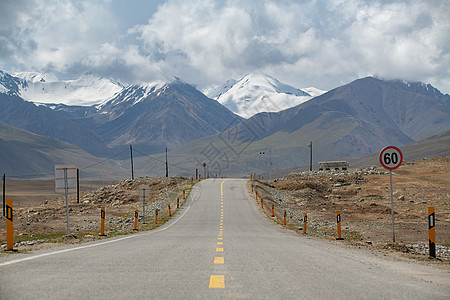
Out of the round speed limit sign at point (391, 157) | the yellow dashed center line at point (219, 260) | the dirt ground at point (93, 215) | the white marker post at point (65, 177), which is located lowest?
the dirt ground at point (93, 215)

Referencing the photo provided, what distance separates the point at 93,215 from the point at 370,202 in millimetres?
26646

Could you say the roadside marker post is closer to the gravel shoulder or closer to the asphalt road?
the gravel shoulder

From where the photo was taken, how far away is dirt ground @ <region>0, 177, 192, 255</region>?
72.8 ft

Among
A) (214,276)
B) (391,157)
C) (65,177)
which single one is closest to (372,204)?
(391,157)

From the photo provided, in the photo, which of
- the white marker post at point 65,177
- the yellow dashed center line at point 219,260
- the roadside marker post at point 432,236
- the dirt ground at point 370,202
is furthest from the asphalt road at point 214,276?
the white marker post at point 65,177

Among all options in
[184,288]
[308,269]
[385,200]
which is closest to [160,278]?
[184,288]

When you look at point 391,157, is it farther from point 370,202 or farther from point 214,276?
point 370,202

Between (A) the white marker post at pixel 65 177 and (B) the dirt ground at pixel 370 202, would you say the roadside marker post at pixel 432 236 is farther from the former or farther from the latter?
(A) the white marker post at pixel 65 177

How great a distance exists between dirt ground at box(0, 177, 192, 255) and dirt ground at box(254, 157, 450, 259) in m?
10.0

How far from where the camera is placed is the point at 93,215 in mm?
38406

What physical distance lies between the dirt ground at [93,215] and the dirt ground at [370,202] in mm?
10021

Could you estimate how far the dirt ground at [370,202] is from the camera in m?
24.1

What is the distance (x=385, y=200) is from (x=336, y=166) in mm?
43734

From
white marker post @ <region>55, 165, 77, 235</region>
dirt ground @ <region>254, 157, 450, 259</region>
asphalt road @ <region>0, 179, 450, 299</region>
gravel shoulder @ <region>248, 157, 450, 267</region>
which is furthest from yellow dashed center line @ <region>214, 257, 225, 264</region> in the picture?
white marker post @ <region>55, 165, 77, 235</region>
